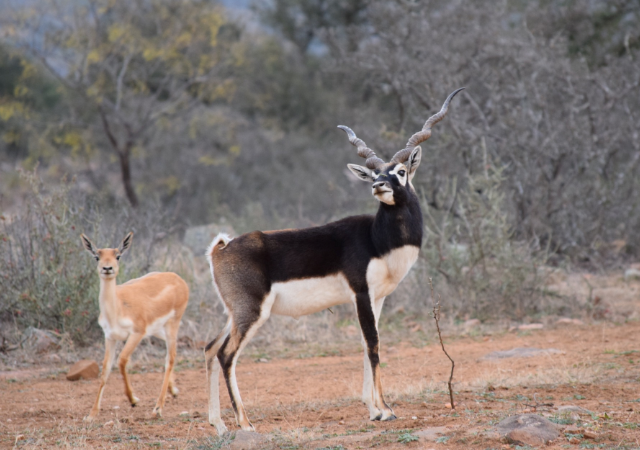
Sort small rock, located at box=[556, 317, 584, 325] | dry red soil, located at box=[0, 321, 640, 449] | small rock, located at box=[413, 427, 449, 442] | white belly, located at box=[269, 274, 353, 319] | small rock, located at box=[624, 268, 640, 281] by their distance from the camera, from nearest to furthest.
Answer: small rock, located at box=[413, 427, 449, 442]
dry red soil, located at box=[0, 321, 640, 449]
white belly, located at box=[269, 274, 353, 319]
small rock, located at box=[556, 317, 584, 325]
small rock, located at box=[624, 268, 640, 281]

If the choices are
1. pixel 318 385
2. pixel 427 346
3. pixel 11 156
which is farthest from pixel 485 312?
pixel 11 156

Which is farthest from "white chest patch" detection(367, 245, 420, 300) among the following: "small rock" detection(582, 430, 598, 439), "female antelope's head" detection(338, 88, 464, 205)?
"small rock" detection(582, 430, 598, 439)

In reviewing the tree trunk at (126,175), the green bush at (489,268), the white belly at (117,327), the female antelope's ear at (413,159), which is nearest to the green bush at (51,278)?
the white belly at (117,327)

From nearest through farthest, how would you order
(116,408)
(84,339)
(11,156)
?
(116,408)
(84,339)
(11,156)

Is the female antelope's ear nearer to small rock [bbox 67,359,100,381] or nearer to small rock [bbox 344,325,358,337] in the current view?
small rock [bbox 67,359,100,381]

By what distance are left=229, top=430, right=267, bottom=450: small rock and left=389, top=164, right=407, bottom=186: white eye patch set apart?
2.34 m

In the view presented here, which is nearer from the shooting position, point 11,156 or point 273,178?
point 273,178

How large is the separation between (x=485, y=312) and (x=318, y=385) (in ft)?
13.4

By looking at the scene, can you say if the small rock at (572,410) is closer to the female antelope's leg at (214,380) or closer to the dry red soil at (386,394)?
the dry red soil at (386,394)

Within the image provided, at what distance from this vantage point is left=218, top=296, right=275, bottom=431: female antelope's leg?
19.4ft

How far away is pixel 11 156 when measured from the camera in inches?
1128

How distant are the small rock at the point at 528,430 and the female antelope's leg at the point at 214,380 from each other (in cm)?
226

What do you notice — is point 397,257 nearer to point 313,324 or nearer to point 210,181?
point 313,324

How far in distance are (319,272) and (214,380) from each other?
1.26 metres
